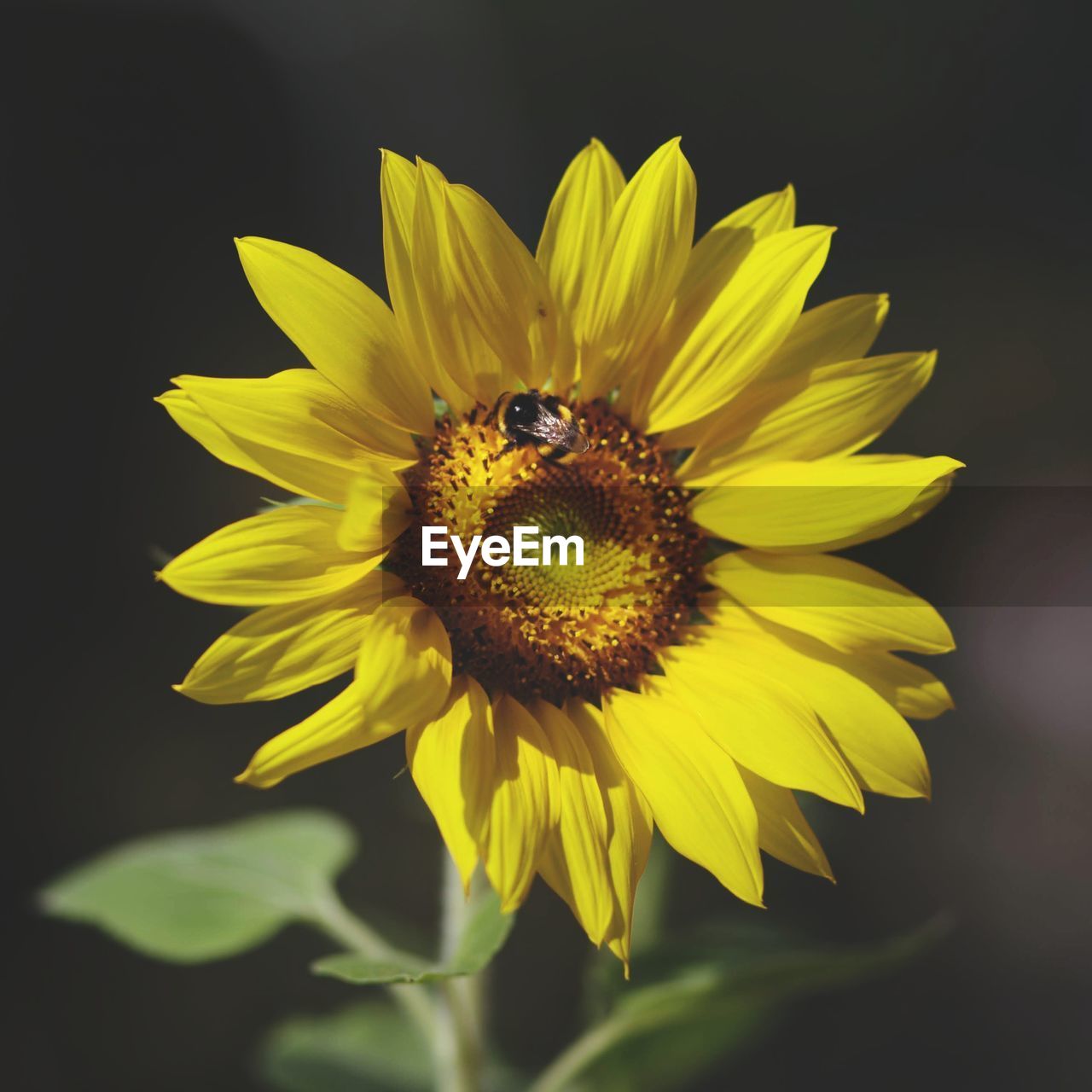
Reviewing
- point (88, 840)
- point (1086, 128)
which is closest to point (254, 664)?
point (88, 840)

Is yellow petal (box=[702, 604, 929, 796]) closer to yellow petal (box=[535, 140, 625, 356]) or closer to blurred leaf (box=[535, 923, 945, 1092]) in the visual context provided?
blurred leaf (box=[535, 923, 945, 1092])

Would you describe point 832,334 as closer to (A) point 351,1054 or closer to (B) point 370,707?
(B) point 370,707

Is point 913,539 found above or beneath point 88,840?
above

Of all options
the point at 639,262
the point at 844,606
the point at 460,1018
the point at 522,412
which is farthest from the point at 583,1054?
the point at 639,262

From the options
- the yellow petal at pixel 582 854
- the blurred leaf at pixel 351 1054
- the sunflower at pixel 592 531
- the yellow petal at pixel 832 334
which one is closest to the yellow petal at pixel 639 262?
the sunflower at pixel 592 531

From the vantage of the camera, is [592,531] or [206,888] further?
[206,888]

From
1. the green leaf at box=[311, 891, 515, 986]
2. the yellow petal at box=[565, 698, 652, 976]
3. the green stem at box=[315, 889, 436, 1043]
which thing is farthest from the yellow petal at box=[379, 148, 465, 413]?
the green stem at box=[315, 889, 436, 1043]

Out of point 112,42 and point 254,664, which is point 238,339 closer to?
point 112,42
